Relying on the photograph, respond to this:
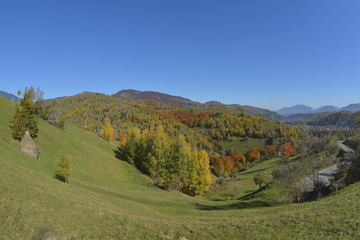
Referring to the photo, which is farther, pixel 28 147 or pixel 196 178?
pixel 196 178

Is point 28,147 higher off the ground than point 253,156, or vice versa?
point 28,147

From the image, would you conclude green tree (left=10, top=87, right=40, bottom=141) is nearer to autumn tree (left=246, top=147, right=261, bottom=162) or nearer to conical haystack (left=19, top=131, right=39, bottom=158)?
conical haystack (left=19, top=131, right=39, bottom=158)

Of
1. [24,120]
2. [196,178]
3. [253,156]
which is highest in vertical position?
[24,120]

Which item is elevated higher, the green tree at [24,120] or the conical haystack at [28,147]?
the green tree at [24,120]

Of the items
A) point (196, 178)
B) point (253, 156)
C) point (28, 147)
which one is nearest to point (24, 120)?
point (28, 147)

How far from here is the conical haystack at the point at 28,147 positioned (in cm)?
3795

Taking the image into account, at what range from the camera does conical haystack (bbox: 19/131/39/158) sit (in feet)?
125

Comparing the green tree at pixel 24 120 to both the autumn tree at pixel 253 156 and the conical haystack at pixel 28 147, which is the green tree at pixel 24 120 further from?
the autumn tree at pixel 253 156

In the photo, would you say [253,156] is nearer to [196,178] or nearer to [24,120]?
[196,178]

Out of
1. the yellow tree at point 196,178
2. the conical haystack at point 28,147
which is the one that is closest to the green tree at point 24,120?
the conical haystack at point 28,147

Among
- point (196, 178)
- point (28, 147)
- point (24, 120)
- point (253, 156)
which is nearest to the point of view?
point (28, 147)

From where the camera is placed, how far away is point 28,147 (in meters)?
39.0

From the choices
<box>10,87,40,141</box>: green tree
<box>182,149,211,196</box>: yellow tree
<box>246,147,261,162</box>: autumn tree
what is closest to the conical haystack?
<box>10,87,40,141</box>: green tree

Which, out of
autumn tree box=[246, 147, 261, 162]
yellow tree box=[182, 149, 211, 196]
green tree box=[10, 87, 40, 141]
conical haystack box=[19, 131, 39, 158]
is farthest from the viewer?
autumn tree box=[246, 147, 261, 162]
